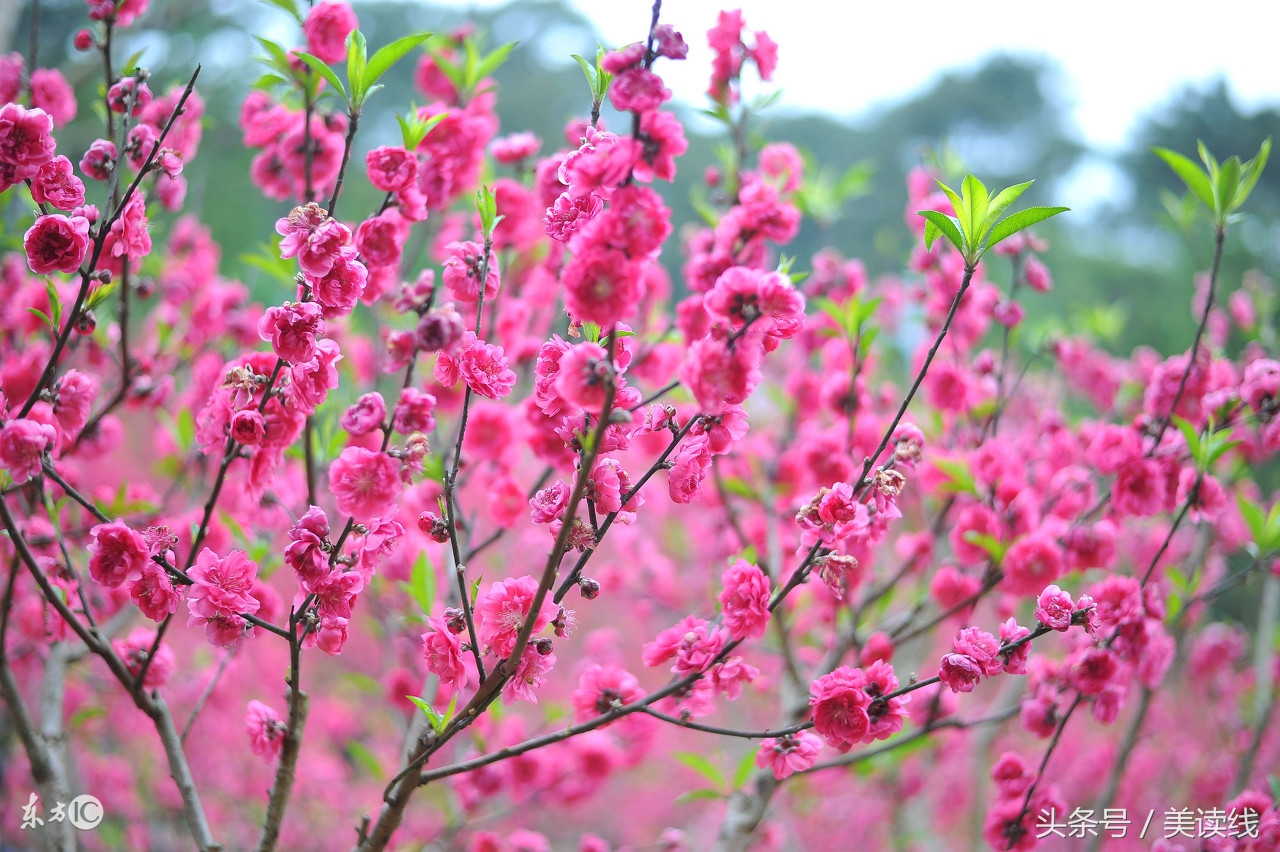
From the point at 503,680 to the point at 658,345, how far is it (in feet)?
3.83

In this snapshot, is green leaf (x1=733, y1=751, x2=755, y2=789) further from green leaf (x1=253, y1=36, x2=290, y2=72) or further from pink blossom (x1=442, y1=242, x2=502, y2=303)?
green leaf (x1=253, y1=36, x2=290, y2=72)

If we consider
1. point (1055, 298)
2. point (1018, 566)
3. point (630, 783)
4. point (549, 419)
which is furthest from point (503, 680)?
point (1055, 298)

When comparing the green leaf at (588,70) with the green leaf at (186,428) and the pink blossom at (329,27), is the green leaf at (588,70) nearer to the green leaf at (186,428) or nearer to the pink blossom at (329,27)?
the pink blossom at (329,27)

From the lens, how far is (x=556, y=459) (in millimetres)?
1591

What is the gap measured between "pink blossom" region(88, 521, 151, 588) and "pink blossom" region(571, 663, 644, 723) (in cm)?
75

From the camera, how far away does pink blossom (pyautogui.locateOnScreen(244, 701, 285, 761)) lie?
54.6 inches

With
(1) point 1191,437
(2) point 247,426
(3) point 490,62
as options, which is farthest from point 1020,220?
(3) point 490,62

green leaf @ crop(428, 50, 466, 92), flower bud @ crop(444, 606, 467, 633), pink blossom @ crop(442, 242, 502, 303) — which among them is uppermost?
green leaf @ crop(428, 50, 466, 92)

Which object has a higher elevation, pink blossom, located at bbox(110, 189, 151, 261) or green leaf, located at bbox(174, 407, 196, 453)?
green leaf, located at bbox(174, 407, 196, 453)

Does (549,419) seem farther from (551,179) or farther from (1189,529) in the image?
(1189,529)

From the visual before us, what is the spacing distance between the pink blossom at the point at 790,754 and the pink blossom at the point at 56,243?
4.52ft

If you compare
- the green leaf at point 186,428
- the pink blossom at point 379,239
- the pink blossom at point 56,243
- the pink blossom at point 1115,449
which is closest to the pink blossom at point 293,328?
the pink blossom at point 379,239

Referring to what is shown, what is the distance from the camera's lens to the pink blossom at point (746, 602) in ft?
3.86

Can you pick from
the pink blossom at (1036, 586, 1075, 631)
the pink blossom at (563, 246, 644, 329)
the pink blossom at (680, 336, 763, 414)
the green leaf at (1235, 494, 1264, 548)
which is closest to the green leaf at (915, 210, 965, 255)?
the pink blossom at (680, 336, 763, 414)
